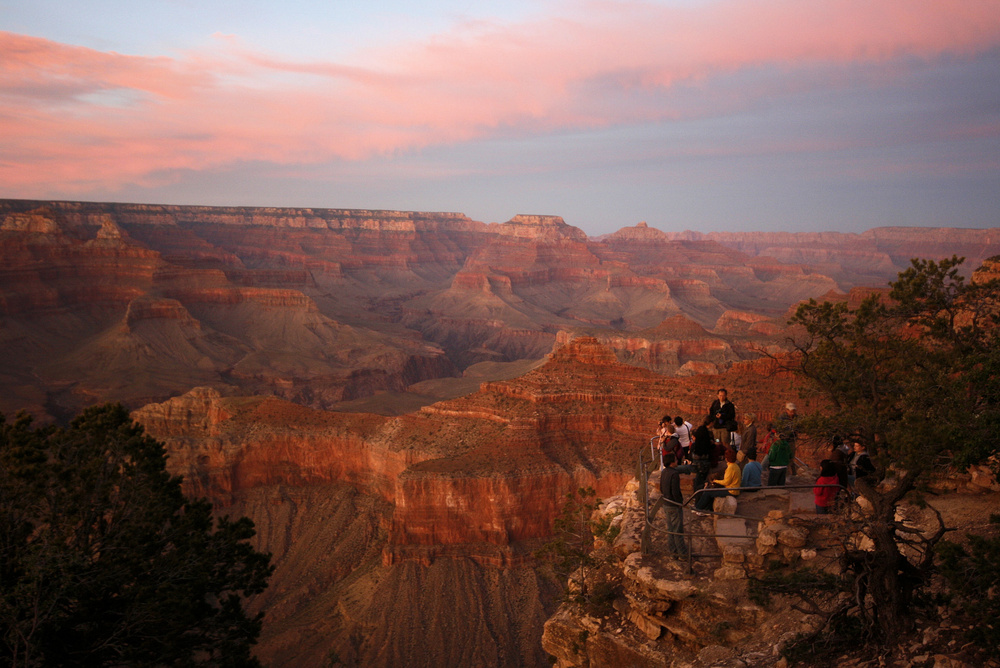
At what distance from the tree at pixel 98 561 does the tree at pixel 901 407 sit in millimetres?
16749

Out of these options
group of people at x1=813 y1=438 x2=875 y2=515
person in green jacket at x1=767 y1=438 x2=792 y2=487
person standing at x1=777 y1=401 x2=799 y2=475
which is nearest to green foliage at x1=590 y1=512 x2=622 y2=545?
person in green jacket at x1=767 y1=438 x2=792 y2=487

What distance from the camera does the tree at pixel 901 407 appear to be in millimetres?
10547

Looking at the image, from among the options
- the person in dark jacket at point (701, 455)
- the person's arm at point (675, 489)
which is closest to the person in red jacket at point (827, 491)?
the person in dark jacket at point (701, 455)

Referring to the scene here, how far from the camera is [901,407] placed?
541 inches

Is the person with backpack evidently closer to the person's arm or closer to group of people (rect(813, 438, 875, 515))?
group of people (rect(813, 438, 875, 515))

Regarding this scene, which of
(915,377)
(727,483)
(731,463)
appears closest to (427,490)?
(727,483)

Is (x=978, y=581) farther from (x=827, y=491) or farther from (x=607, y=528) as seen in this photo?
(x=607, y=528)

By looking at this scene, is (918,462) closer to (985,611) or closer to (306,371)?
(985,611)

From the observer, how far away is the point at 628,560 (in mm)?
14836

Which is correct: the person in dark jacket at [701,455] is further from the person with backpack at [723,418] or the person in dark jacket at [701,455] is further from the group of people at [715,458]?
the person with backpack at [723,418]

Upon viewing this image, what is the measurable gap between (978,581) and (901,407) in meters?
4.73

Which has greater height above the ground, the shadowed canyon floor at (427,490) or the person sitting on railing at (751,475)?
the person sitting on railing at (751,475)

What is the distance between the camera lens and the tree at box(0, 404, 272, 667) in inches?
588

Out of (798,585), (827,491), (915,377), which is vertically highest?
(915,377)
